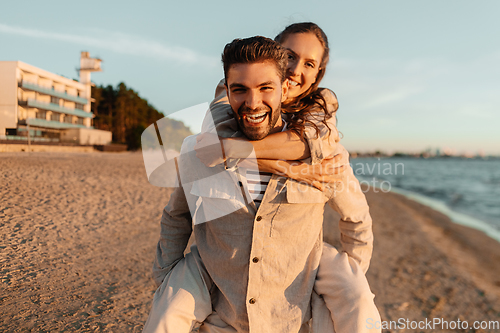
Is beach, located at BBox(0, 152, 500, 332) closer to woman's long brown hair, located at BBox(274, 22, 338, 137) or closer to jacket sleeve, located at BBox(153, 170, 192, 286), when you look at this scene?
jacket sleeve, located at BBox(153, 170, 192, 286)

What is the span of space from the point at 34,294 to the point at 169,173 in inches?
56.4

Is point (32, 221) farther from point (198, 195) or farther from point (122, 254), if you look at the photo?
point (122, 254)

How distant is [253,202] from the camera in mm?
1924

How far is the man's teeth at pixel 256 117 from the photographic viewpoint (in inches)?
74.1

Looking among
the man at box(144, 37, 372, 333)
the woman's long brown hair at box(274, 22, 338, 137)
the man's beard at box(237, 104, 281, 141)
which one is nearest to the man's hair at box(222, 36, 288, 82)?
the man at box(144, 37, 372, 333)

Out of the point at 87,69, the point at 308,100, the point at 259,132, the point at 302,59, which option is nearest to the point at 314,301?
the point at 259,132

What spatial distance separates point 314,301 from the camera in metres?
2.02

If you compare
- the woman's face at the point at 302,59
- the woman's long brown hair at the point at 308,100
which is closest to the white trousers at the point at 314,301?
the woman's long brown hair at the point at 308,100

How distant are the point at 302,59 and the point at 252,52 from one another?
97 cm

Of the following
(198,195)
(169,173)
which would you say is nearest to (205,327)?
(198,195)

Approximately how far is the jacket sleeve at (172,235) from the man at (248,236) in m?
0.07

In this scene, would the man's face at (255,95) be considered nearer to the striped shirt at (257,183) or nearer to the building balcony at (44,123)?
the striped shirt at (257,183)

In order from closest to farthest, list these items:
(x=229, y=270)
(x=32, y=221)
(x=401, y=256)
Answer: (x=229, y=270) < (x=32, y=221) < (x=401, y=256)

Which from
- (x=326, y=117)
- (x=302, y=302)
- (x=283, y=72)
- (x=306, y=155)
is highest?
(x=283, y=72)
